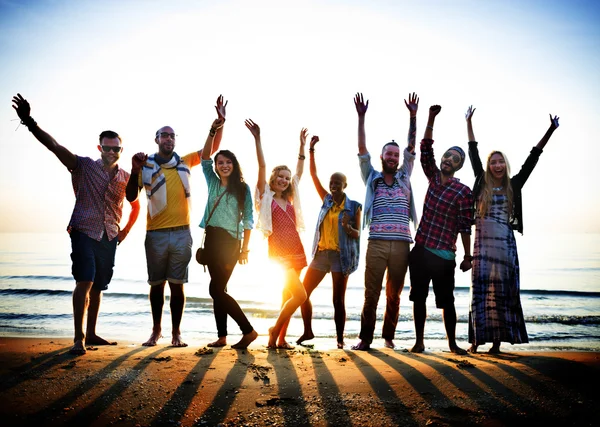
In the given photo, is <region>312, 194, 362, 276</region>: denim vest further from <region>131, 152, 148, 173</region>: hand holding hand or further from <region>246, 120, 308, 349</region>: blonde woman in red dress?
<region>131, 152, 148, 173</region>: hand holding hand

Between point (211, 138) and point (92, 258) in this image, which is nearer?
point (92, 258)

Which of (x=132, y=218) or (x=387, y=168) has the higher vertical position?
(x=387, y=168)

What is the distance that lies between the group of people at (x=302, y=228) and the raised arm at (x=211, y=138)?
1cm

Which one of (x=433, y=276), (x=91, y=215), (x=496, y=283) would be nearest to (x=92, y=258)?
(x=91, y=215)

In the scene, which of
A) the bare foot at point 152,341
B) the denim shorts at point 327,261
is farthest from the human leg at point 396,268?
the bare foot at point 152,341

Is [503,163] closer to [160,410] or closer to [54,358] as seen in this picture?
[160,410]

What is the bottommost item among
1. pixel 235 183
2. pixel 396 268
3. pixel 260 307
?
pixel 260 307

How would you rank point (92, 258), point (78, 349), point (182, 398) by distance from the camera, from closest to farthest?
point (182, 398) → point (78, 349) → point (92, 258)

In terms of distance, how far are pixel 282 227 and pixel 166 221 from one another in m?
1.42

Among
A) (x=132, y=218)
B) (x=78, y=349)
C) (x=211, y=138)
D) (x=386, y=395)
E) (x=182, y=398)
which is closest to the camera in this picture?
(x=182, y=398)

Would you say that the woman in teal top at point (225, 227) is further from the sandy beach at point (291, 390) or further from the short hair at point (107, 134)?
the short hair at point (107, 134)

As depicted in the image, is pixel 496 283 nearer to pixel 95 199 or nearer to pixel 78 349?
pixel 78 349

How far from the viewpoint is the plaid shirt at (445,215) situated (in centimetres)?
522

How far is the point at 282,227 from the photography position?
568 centimetres
